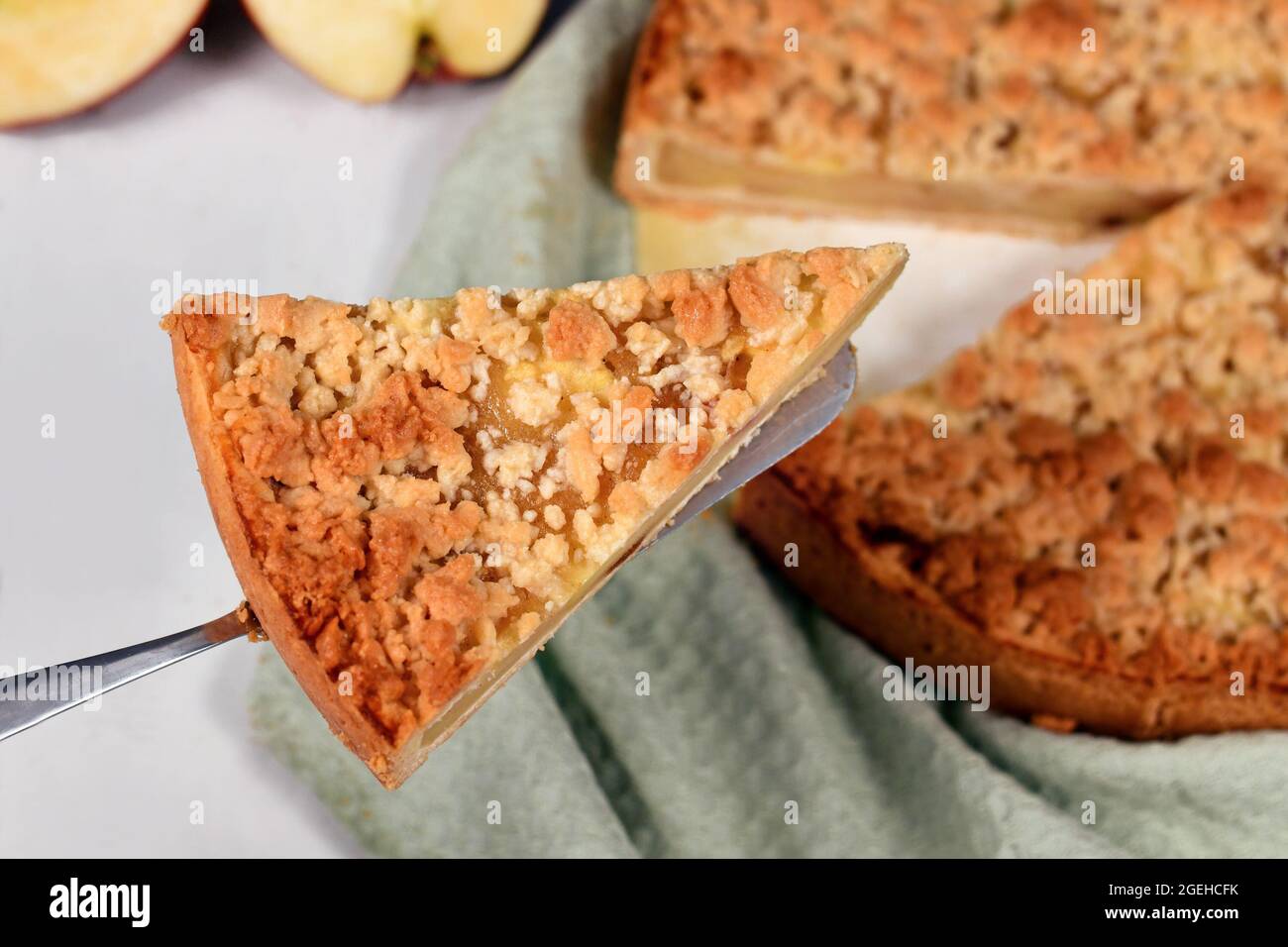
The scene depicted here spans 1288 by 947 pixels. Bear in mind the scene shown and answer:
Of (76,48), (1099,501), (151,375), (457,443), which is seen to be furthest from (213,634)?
(1099,501)

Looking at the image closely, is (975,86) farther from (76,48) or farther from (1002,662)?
(76,48)

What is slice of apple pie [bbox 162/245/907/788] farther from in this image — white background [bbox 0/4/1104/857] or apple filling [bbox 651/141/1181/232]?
apple filling [bbox 651/141/1181/232]

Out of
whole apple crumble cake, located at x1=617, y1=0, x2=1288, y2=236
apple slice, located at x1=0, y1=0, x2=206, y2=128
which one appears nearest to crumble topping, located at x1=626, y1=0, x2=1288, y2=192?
whole apple crumble cake, located at x1=617, y1=0, x2=1288, y2=236

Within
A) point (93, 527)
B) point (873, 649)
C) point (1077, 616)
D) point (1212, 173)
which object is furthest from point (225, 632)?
point (1212, 173)

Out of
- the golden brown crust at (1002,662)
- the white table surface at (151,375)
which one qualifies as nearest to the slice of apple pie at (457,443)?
the golden brown crust at (1002,662)

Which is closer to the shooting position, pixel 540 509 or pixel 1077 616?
pixel 540 509

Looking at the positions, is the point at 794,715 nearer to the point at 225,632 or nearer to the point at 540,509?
the point at 540,509
